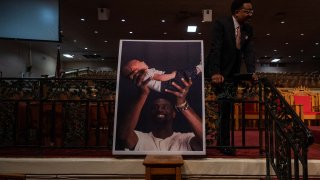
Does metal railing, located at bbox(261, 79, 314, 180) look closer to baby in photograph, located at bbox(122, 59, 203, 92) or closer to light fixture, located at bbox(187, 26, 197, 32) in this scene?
baby in photograph, located at bbox(122, 59, 203, 92)

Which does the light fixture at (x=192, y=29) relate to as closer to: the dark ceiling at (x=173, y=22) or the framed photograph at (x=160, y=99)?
the dark ceiling at (x=173, y=22)

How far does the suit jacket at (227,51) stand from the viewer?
3.29 meters

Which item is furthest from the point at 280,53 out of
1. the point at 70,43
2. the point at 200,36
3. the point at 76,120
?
the point at 76,120

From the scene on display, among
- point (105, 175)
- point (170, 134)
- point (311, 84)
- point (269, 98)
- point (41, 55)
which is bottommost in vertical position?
point (105, 175)

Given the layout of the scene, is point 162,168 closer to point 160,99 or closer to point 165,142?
point 165,142

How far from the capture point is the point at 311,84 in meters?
9.38

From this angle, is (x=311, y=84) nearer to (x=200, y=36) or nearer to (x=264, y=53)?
(x=200, y=36)

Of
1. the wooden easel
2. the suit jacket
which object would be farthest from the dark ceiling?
the wooden easel

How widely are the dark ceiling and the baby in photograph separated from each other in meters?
6.37

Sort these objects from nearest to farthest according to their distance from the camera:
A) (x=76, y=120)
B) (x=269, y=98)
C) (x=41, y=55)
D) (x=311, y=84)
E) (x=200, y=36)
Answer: (x=269, y=98) → (x=76, y=120) → (x=311, y=84) → (x=200, y=36) → (x=41, y=55)

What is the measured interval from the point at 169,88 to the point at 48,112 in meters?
1.94

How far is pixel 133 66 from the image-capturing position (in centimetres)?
341

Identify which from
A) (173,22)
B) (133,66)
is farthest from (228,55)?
(173,22)

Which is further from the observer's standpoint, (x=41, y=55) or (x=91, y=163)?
(x=41, y=55)
